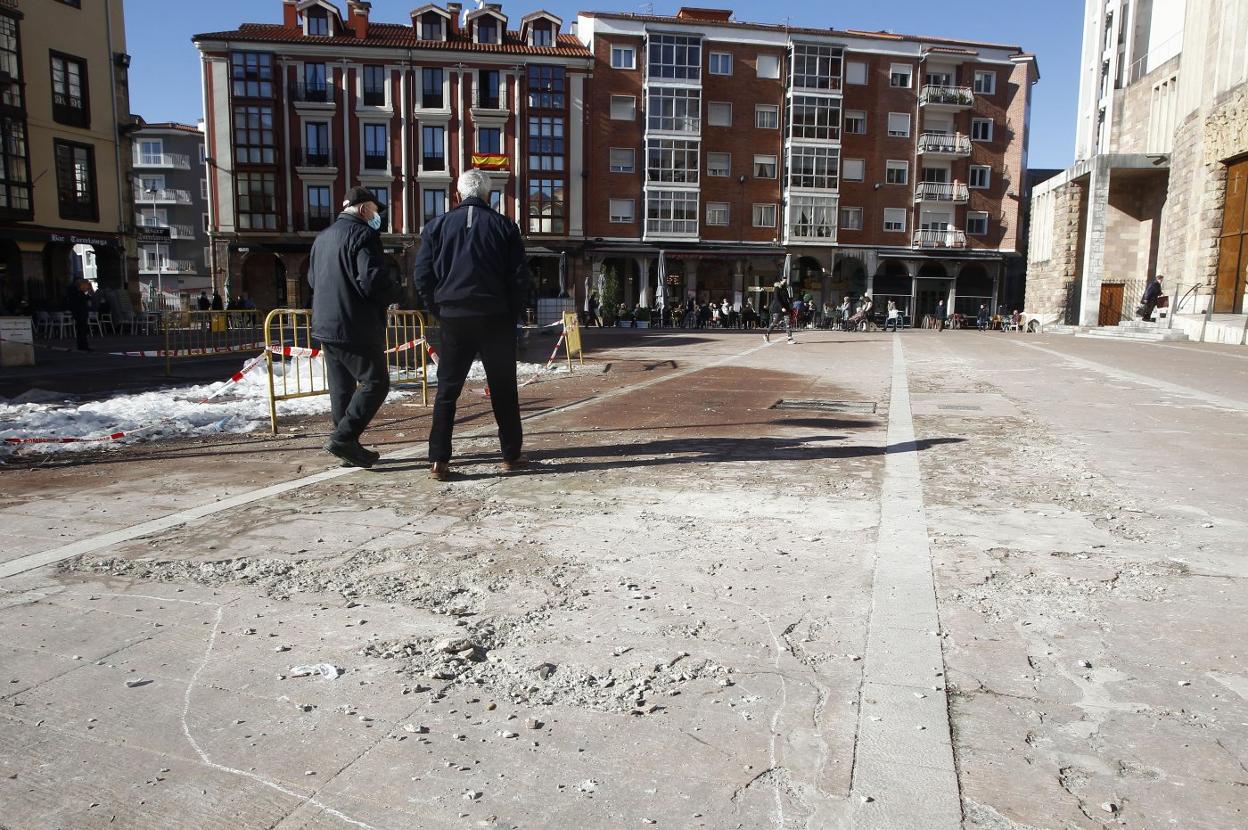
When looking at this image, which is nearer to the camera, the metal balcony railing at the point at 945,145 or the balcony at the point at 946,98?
the balcony at the point at 946,98

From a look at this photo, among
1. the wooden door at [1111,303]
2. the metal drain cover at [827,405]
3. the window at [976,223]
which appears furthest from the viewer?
the window at [976,223]

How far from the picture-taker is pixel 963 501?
193 inches

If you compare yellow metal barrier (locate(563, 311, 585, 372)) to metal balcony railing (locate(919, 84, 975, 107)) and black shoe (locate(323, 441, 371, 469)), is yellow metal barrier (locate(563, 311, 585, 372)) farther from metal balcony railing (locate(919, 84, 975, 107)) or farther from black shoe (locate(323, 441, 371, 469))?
metal balcony railing (locate(919, 84, 975, 107))

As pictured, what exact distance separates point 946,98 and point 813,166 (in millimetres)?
8690

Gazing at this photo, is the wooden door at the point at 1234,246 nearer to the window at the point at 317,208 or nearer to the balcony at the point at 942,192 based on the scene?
the balcony at the point at 942,192

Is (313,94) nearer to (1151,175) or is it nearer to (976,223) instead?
(976,223)

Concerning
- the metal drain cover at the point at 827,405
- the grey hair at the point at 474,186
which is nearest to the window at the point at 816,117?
the metal drain cover at the point at 827,405

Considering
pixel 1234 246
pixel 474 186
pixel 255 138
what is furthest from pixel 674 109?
pixel 474 186

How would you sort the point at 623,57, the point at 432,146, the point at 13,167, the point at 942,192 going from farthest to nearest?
the point at 942,192 < the point at 623,57 < the point at 432,146 < the point at 13,167

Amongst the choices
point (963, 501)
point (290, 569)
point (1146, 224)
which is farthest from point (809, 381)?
point (1146, 224)

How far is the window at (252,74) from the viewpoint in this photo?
45.2 metres

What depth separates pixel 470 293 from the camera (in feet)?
17.4

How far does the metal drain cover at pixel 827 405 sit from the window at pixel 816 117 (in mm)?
44103

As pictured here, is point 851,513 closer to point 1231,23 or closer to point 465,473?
point 465,473
